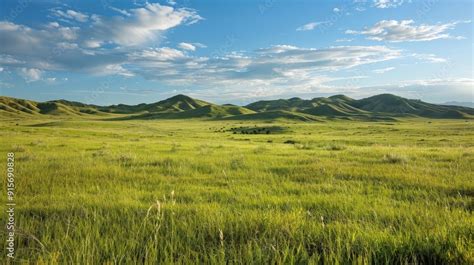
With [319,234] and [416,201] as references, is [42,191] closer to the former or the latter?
[319,234]

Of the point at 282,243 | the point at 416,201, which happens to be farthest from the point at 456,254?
the point at 416,201

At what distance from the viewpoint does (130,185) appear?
8.09 m

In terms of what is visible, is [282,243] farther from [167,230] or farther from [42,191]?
[42,191]

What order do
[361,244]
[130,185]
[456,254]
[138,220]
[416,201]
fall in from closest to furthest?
1. [456,254]
2. [361,244]
3. [138,220]
4. [416,201]
5. [130,185]

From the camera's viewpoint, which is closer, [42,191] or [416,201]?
[416,201]

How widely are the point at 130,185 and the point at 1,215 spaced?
2.92m

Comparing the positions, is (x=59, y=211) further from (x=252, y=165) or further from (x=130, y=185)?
(x=252, y=165)

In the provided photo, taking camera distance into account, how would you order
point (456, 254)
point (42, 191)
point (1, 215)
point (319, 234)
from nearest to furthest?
point (456, 254), point (319, 234), point (1, 215), point (42, 191)

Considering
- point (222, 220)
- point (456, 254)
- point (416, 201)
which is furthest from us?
point (416, 201)

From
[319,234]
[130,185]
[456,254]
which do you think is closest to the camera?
[456,254]

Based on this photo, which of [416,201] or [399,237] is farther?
[416,201]

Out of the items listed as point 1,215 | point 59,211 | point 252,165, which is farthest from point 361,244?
point 252,165

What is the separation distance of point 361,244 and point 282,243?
94 cm

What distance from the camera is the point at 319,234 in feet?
14.0
